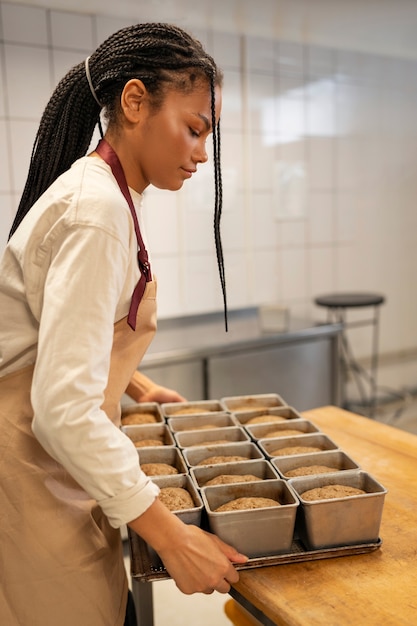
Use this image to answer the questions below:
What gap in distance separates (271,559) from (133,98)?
781mm

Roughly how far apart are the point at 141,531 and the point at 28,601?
278 mm

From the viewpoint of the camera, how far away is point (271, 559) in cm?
98

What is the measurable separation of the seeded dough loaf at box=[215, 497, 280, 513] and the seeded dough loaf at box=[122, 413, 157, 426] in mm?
461

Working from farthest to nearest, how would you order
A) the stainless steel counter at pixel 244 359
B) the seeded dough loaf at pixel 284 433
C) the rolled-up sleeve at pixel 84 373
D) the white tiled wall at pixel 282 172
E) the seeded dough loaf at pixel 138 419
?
the white tiled wall at pixel 282 172 < the stainless steel counter at pixel 244 359 < the seeded dough loaf at pixel 138 419 < the seeded dough loaf at pixel 284 433 < the rolled-up sleeve at pixel 84 373

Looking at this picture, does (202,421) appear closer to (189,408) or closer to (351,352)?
(189,408)

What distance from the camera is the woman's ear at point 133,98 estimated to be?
37.3 inches

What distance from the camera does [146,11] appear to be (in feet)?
9.14

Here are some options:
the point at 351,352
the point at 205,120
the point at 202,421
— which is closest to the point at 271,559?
the point at 202,421

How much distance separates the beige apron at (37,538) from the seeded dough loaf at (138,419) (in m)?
0.43

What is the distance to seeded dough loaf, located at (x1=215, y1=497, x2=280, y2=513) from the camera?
3.31 ft

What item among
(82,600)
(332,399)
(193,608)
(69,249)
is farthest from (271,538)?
(332,399)

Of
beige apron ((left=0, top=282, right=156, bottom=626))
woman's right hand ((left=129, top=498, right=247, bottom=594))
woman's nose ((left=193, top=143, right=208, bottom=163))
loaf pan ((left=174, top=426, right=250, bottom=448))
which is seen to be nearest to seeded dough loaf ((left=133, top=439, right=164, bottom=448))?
loaf pan ((left=174, top=426, right=250, bottom=448))

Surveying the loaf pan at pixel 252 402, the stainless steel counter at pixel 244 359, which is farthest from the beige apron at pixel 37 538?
the stainless steel counter at pixel 244 359

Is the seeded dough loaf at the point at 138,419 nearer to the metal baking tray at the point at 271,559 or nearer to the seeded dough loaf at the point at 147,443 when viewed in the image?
the seeded dough loaf at the point at 147,443
